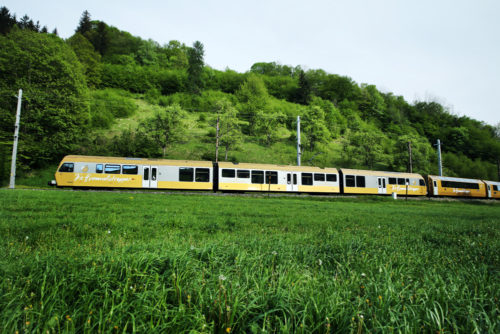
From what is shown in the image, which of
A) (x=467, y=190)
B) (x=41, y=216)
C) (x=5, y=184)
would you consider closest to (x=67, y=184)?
(x=5, y=184)

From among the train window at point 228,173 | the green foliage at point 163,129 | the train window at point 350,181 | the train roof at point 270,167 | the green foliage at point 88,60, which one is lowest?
the train window at point 350,181

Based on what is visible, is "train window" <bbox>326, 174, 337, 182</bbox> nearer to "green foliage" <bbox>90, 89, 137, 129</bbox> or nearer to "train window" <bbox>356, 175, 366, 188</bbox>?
"train window" <bbox>356, 175, 366, 188</bbox>

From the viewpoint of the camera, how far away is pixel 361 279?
2414 mm

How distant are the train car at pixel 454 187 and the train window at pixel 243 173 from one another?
26026 mm

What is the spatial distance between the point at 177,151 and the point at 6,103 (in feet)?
70.9

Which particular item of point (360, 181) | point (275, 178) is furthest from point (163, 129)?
point (360, 181)

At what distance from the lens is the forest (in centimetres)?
3216

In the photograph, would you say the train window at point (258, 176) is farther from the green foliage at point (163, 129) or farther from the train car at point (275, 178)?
the green foliage at point (163, 129)

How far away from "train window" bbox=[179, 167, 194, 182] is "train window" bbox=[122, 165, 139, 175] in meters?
3.87

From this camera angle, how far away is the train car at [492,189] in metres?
37.3

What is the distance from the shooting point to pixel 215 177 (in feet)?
80.9

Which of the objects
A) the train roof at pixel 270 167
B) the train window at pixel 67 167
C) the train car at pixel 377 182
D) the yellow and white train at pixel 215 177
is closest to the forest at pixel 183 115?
the train window at pixel 67 167

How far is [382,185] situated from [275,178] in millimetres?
13802

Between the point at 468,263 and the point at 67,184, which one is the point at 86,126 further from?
the point at 468,263
